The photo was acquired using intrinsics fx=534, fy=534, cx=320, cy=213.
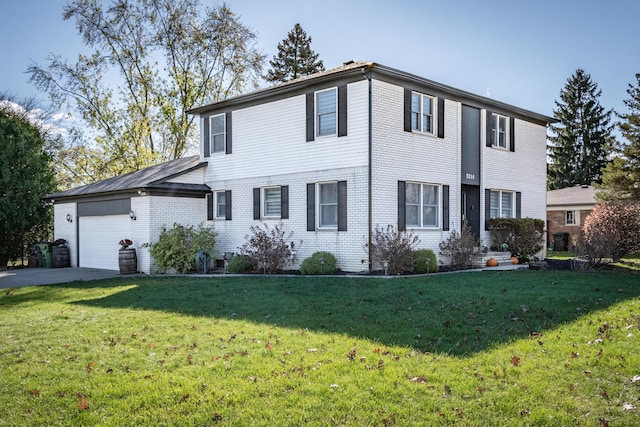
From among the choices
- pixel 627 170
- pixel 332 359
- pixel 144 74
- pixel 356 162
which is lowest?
pixel 332 359

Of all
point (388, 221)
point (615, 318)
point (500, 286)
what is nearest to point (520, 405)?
point (615, 318)

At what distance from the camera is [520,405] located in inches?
177

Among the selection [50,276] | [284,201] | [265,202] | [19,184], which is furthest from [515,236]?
[19,184]

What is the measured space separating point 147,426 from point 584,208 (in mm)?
31101

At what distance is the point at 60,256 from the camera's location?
2045cm

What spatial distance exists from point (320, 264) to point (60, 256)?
37.5 ft

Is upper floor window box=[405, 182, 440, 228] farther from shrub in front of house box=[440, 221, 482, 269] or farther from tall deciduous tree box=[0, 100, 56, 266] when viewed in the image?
tall deciduous tree box=[0, 100, 56, 266]

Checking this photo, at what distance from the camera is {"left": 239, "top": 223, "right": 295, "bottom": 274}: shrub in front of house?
15.6 metres

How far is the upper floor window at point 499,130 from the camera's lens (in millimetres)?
18803

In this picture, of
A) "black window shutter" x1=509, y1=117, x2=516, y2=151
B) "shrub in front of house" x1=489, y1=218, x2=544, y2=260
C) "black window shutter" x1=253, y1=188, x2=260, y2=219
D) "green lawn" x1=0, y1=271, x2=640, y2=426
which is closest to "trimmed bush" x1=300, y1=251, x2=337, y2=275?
"black window shutter" x1=253, y1=188, x2=260, y2=219

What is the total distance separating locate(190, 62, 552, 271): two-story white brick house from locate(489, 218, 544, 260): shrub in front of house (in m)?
0.43

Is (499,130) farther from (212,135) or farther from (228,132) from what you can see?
(212,135)

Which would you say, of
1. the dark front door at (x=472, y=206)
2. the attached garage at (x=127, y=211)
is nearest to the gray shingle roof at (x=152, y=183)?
the attached garage at (x=127, y=211)

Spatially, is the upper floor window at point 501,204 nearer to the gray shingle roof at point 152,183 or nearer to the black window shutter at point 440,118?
the black window shutter at point 440,118
